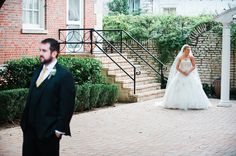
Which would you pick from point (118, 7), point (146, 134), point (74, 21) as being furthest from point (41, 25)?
point (118, 7)

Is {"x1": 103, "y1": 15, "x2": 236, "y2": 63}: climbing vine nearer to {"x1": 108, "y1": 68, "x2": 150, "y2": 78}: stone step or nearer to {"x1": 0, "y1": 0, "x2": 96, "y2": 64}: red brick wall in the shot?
{"x1": 108, "y1": 68, "x2": 150, "y2": 78}: stone step

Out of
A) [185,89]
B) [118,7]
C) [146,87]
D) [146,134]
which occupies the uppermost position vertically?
→ [118,7]

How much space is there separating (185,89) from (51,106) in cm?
972

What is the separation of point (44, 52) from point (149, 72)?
15.5 m

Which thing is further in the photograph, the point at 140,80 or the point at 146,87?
the point at 140,80

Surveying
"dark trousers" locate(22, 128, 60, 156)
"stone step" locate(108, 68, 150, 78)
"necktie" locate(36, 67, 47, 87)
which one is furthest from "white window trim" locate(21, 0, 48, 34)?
"dark trousers" locate(22, 128, 60, 156)

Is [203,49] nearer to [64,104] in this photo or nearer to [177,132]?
[177,132]

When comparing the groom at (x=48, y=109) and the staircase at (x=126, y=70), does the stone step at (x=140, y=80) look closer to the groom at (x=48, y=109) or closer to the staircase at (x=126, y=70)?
the staircase at (x=126, y=70)

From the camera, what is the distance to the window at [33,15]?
17094mm

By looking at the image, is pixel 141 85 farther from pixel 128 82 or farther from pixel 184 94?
pixel 184 94

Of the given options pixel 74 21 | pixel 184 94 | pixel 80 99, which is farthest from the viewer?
pixel 74 21

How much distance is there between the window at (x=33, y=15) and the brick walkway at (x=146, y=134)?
4699 mm

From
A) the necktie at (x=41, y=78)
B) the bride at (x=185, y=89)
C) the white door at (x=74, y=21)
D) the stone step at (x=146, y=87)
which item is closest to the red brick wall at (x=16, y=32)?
the white door at (x=74, y=21)

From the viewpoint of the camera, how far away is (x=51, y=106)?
18.3ft
